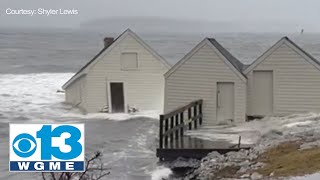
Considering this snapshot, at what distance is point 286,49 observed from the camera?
1096 inches

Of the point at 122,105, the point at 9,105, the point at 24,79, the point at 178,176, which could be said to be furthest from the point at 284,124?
the point at 24,79

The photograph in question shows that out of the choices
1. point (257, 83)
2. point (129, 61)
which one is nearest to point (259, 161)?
point (257, 83)

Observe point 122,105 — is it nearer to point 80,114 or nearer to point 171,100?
point 80,114

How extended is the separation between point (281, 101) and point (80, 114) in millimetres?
15734

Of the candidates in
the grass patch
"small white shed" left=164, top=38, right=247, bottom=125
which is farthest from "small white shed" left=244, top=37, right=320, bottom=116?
the grass patch

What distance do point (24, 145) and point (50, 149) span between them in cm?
47

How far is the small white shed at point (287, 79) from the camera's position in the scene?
27.8 meters

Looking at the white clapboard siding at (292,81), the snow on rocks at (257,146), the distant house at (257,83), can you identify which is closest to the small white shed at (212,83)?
the distant house at (257,83)

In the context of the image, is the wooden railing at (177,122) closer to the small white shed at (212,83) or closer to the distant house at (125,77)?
the small white shed at (212,83)

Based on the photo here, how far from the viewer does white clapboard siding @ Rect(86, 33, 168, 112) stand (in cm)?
3741

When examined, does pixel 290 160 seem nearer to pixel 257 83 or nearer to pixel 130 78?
pixel 257 83

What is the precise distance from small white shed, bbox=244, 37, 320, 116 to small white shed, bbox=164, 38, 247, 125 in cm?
64

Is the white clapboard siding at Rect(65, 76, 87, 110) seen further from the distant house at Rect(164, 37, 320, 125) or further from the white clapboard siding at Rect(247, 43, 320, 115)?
the white clapboard siding at Rect(247, 43, 320, 115)

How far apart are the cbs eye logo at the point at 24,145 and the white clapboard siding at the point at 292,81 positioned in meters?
20.6
